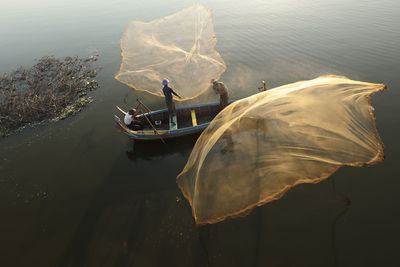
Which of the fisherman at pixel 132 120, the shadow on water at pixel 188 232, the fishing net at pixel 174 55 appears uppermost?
the fishing net at pixel 174 55

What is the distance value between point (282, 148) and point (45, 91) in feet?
49.0

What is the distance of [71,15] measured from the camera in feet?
94.5

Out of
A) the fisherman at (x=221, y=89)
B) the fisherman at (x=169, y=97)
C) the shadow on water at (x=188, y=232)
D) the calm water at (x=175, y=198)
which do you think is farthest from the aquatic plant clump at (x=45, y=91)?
the fisherman at (x=221, y=89)

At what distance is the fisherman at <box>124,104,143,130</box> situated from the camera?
778 centimetres

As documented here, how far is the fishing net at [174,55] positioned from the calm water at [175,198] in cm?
255

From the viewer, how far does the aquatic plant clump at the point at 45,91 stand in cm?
1060

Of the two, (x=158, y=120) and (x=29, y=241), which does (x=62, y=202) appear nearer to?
(x=29, y=241)

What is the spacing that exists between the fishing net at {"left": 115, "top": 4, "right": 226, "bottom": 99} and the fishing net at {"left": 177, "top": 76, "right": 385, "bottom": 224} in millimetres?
3764

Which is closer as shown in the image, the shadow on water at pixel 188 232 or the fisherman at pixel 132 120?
the shadow on water at pixel 188 232

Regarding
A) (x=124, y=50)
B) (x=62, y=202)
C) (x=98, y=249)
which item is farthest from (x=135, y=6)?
(x=98, y=249)

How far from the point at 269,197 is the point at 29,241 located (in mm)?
7168

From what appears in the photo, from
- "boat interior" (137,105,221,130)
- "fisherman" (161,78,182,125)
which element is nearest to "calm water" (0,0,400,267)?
"boat interior" (137,105,221,130)

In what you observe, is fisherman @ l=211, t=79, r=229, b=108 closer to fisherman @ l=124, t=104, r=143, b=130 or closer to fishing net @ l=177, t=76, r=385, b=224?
fisherman @ l=124, t=104, r=143, b=130

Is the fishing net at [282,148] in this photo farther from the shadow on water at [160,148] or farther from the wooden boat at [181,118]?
the wooden boat at [181,118]
